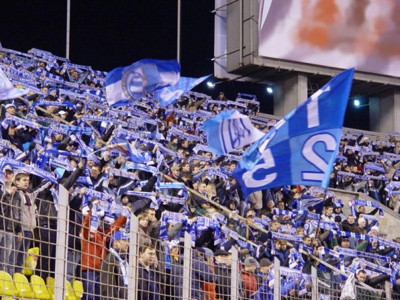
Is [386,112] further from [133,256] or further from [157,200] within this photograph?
[133,256]

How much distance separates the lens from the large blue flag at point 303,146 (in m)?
15.1

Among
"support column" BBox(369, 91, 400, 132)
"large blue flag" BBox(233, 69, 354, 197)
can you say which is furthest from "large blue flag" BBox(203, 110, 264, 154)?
"support column" BBox(369, 91, 400, 132)

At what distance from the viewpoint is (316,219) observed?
2327 cm

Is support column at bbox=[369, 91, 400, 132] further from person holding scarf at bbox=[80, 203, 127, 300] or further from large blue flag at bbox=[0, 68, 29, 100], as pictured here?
person holding scarf at bbox=[80, 203, 127, 300]

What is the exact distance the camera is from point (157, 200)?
65.0 ft

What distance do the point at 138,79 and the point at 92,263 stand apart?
14408 millimetres

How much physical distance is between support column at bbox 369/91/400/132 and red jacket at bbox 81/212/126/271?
87.8ft

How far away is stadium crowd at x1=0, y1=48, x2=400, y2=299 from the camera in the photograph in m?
10.9

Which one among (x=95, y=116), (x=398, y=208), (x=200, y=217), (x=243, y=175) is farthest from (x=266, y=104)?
(x=243, y=175)

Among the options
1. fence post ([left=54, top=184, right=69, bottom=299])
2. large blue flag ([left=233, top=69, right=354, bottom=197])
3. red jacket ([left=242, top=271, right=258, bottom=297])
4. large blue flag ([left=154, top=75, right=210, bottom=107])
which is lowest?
fence post ([left=54, top=184, right=69, bottom=299])

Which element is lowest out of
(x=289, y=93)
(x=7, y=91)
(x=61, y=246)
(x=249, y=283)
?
(x=61, y=246)

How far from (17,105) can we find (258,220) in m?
5.13

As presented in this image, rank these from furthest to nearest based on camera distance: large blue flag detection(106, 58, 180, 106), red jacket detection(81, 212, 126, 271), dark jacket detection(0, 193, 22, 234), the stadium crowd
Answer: large blue flag detection(106, 58, 180, 106)
the stadium crowd
red jacket detection(81, 212, 126, 271)
dark jacket detection(0, 193, 22, 234)

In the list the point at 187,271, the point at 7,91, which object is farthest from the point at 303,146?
the point at 7,91
